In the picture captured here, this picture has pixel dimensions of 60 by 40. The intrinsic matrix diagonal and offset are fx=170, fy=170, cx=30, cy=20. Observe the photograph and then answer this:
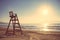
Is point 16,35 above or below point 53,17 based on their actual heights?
below

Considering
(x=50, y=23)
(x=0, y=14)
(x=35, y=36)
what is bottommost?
(x=35, y=36)

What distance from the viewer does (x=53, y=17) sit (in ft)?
11.5

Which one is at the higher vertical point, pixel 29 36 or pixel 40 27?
pixel 40 27

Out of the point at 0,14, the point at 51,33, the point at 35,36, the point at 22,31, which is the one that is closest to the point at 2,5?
the point at 0,14

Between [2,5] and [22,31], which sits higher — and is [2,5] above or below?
above

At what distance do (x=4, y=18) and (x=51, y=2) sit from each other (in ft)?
3.37

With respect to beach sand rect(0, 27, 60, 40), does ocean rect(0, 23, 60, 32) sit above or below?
above

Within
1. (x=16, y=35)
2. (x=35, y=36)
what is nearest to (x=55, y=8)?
(x=35, y=36)

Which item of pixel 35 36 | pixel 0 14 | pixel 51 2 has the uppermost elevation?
pixel 51 2

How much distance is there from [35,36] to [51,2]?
0.78 metres

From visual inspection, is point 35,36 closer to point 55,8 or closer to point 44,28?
point 44,28

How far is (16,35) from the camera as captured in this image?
11.3 feet

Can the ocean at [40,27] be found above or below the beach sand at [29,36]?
above

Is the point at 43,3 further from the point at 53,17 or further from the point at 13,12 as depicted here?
the point at 13,12
